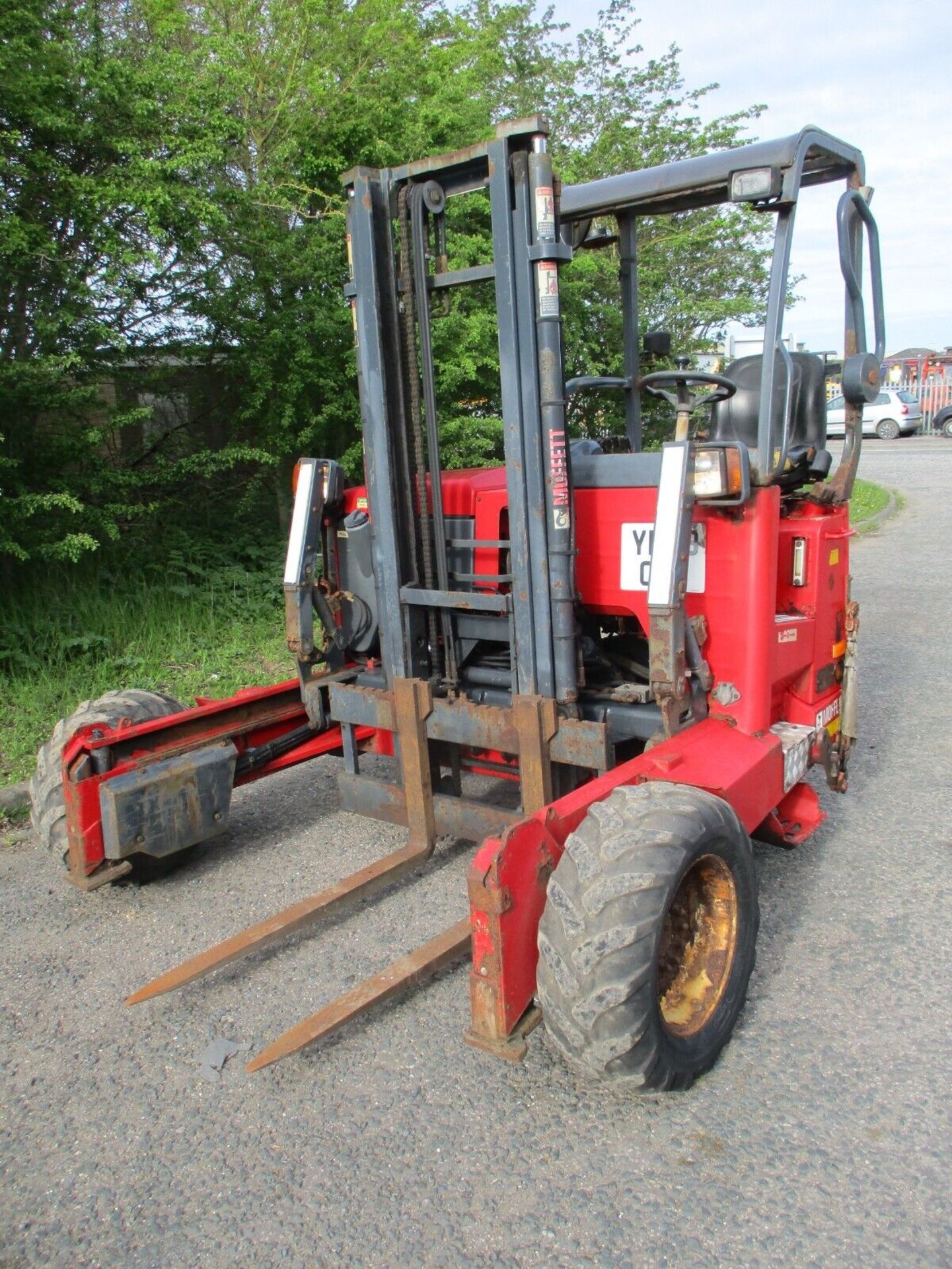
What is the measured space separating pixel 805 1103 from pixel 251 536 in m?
7.28

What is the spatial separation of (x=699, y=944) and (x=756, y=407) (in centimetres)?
225

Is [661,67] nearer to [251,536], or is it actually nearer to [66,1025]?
[251,536]

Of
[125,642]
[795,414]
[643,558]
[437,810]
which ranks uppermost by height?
[795,414]

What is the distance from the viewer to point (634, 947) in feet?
8.53

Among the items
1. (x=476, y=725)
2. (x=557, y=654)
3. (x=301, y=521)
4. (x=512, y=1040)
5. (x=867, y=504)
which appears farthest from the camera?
(x=867, y=504)

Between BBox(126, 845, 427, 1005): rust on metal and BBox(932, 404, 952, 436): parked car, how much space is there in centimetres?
3924

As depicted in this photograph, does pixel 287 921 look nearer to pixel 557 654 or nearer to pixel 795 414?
pixel 557 654

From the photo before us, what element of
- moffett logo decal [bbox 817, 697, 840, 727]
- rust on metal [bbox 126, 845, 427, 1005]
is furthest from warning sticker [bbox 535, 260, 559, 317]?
rust on metal [bbox 126, 845, 427, 1005]

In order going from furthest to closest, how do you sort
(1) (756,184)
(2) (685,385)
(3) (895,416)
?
(3) (895,416)
(2) (685,385)
(1) (756,184)

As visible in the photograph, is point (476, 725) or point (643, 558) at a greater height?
point (643, 558)

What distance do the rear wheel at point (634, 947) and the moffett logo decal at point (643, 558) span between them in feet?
3.08

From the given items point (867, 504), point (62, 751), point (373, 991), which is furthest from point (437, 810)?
point (867, 504)

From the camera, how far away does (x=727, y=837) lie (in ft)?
9.75

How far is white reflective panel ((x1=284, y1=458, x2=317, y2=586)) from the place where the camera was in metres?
4.23
